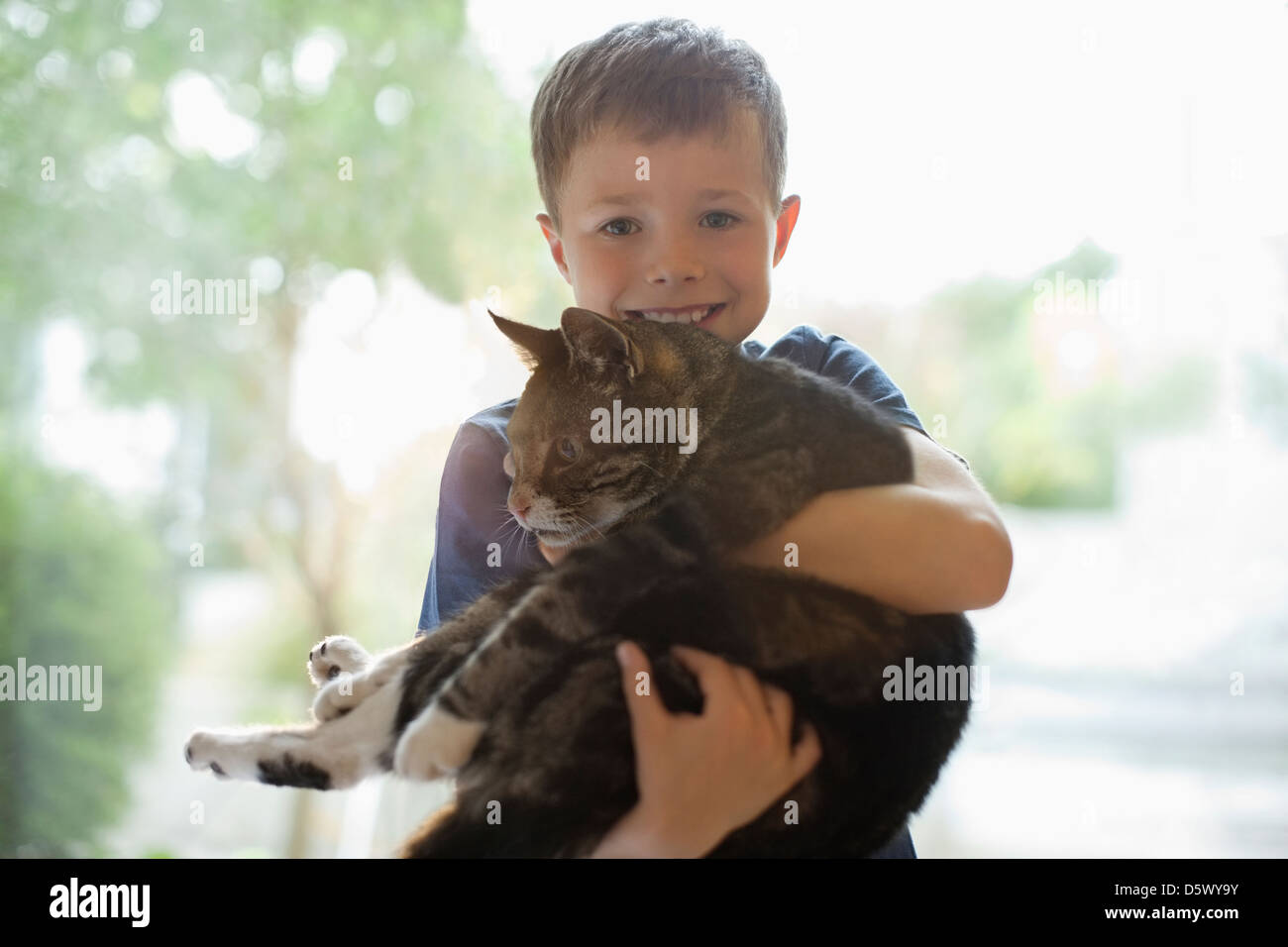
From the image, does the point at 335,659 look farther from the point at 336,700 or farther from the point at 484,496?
the point at 484,496

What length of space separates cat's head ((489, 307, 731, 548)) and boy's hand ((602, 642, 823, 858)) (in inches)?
10.6

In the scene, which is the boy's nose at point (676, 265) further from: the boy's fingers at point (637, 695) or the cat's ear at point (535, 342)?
the boy's fingers at point (637, 695)

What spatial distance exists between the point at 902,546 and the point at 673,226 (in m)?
0.53

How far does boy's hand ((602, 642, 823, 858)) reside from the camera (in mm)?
1063

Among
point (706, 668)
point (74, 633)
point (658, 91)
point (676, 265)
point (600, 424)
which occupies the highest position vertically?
point (658, 91)

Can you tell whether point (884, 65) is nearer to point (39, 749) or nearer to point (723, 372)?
point (723, 372)

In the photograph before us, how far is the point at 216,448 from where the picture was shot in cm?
300

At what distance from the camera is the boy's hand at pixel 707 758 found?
1063mm

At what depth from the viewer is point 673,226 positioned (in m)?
1.29

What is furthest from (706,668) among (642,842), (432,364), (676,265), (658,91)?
(432,364)

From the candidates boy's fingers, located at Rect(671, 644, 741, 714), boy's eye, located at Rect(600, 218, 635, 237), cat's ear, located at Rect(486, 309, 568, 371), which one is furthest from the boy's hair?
boy's fingers, located at Rect(671, 644, 741, 714)

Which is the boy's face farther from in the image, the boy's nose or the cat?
the cat

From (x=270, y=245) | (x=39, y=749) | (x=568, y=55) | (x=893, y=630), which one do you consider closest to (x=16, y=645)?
(x=39, y=749)

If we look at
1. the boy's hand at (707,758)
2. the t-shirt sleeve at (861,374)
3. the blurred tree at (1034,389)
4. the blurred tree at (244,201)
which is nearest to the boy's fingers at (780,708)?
the boy's hand at (707,758)
